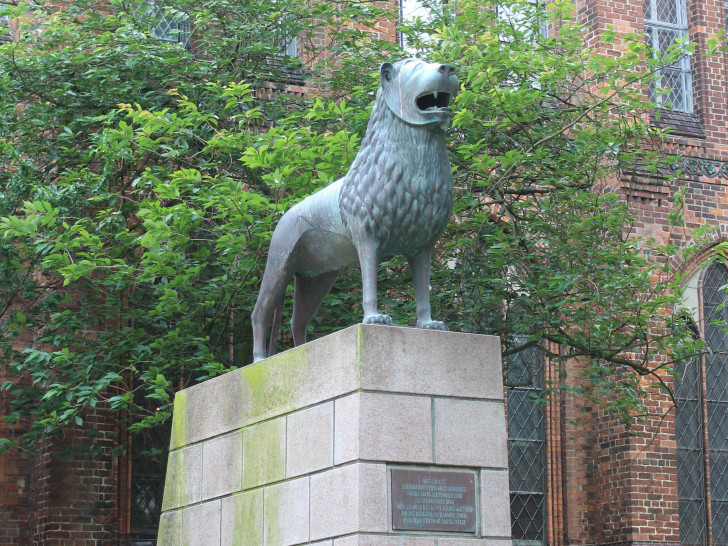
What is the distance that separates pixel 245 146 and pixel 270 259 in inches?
157

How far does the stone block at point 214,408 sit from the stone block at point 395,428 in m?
1.68

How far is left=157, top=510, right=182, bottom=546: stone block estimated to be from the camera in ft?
32.2

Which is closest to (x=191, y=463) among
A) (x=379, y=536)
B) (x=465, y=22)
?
(x=379, y=536)

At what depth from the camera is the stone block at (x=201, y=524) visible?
927 cm

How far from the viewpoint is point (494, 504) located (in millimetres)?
8008

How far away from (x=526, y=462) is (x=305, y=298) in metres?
10.2

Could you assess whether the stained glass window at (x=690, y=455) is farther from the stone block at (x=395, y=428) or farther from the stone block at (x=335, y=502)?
the stone block at (x=335, y=502)

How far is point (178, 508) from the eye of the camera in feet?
32.4

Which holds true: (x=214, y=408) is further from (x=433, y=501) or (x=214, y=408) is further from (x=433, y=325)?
(x=433, y=501)

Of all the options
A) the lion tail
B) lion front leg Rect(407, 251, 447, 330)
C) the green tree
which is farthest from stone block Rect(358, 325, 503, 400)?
the green tree

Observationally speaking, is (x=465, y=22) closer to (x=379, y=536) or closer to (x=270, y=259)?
(x=270, y=259)

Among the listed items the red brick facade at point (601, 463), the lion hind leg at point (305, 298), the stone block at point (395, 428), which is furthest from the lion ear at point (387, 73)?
the red brick facade at point (601, 463)

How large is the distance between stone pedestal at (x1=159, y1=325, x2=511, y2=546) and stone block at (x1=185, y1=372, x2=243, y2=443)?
445 millimetres

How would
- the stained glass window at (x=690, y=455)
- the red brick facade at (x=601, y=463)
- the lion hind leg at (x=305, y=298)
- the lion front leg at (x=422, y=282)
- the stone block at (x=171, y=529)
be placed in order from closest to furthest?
the lion front leg at (x=422, y=282) → the lion hind leg at (x=305, y=298) → the stone block at (x=171, y=529) → the red brick facade at (x=601, y=463) → the stained glass window at (x=690, y=455)
